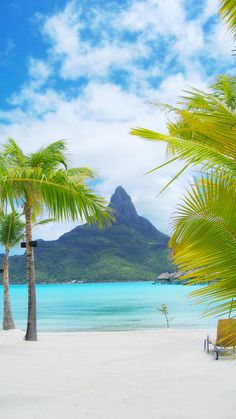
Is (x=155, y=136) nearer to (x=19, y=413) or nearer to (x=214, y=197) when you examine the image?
(x=214, y=197)

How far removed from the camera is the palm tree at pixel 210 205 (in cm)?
307

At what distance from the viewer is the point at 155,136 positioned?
3229 millimetres

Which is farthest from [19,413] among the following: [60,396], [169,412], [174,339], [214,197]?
[174,339]

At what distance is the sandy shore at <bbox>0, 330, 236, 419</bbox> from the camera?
219 inches

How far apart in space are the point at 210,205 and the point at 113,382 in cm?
490

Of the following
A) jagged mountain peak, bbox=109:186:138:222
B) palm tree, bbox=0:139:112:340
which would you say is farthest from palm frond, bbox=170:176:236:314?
jagged mountain peak, bbox=109:186:138:222

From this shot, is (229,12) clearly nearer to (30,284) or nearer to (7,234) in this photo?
(30,284)

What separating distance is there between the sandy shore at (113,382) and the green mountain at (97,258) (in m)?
116

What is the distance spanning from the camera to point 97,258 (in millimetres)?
134750

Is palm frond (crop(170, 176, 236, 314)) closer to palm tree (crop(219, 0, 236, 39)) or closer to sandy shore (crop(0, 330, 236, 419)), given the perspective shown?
palm tree (crop(219, 0, 236, 39))

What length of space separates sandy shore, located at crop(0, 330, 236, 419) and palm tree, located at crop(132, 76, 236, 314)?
110 inches

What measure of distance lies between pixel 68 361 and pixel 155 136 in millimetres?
7223

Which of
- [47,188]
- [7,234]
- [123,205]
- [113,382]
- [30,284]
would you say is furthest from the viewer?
[123,205]

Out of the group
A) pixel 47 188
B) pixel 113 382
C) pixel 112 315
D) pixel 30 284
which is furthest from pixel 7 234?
pixel 112 315
